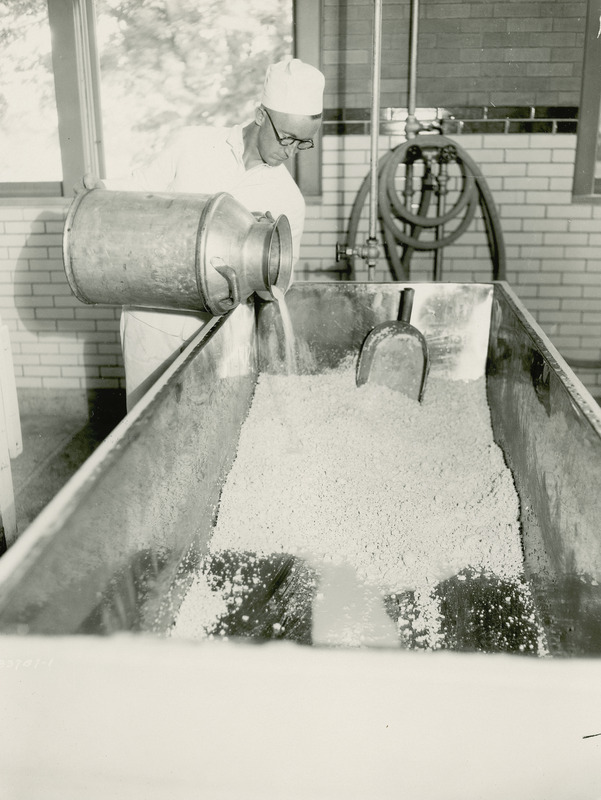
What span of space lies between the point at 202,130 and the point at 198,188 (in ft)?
0.77

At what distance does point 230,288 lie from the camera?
2061mm

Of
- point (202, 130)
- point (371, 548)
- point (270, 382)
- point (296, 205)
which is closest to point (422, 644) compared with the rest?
point (371, 548)

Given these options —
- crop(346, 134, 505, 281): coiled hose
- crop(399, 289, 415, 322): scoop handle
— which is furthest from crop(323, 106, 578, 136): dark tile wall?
crop(399, 289, 415, 322): scoop handle

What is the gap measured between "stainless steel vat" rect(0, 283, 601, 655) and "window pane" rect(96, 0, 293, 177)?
5.94 feet

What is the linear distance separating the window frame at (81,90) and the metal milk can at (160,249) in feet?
7.01

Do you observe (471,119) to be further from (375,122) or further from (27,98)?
(27,98)

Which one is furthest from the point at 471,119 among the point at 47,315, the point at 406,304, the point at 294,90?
the point at 47,315

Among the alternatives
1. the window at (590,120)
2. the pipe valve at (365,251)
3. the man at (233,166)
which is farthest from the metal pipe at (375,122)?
the window at (590,120)

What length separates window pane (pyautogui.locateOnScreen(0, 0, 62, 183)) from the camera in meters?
3.95

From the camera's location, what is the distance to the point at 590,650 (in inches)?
56.3

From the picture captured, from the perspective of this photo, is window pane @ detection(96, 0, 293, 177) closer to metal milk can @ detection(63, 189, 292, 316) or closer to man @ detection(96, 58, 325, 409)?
man @ detection(96, 58, 325, 409)

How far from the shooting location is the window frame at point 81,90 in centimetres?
385

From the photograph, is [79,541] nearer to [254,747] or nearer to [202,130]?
[254,747]

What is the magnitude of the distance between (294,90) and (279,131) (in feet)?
0.47
